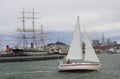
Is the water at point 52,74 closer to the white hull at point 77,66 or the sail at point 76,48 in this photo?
the white hull at point 77,66

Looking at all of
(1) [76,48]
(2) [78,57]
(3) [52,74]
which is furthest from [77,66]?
(1) [76,48]

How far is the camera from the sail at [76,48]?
66750 millimetres

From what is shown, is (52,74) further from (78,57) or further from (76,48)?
(76,48)

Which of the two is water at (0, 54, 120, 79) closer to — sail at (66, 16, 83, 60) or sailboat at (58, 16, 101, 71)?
sailboat at (58, 16, 101, 71)

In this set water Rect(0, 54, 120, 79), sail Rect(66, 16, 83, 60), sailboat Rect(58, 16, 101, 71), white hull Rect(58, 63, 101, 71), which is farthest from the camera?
sail Rect(66, 16, 83, 60)

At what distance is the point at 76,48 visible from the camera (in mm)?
67438

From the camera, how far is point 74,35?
2682 inches

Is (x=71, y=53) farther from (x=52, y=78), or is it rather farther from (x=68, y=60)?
(x=52, y=78)


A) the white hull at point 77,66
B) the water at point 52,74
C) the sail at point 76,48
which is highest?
the sail at point 76,48

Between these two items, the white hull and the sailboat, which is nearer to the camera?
the white hull

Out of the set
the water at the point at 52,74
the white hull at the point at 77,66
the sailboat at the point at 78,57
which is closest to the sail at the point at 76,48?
the sailboat at the point at 78,57

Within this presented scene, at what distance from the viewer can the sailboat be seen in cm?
6406

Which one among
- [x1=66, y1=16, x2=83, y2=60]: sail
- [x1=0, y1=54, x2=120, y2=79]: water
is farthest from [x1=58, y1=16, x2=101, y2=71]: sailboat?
[x1=0, y1=54, x2=120, y2=79]: water

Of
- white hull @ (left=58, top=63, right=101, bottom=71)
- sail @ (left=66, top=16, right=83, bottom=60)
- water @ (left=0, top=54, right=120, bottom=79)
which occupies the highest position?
sail @ (left=66, top=16, right=83, bottom=60)
